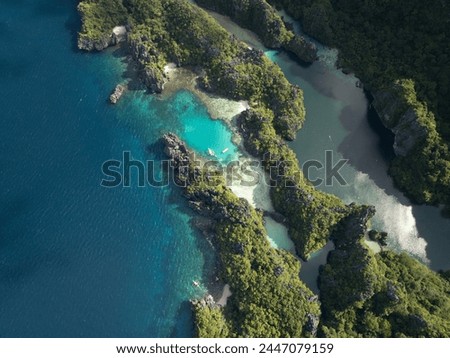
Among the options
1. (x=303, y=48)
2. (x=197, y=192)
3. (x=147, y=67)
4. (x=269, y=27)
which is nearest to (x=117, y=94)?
(x=147, y=67)

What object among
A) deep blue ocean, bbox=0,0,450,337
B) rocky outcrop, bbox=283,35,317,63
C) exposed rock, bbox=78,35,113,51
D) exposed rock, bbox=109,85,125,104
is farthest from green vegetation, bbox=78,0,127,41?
rocky outcrop, bbox=283,35,317,63

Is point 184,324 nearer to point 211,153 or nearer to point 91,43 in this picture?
point 211,153

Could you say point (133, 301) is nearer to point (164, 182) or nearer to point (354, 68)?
point (164, 182)

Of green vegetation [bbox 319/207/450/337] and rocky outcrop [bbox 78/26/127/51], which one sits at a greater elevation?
green vegetation [bbox 319/207/450/337]

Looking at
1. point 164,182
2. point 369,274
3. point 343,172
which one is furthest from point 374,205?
point 164,182

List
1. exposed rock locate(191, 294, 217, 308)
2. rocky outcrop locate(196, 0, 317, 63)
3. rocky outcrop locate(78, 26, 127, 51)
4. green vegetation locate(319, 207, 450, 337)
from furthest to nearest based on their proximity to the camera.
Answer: rocky outcrop locate(196, 0, 317, 63) → rocky outcrop locate(78, 26, 127, 51) → green vegetation locate(319, 207, 450, 337) → exposed rock locate(191, 294, 217, 308)

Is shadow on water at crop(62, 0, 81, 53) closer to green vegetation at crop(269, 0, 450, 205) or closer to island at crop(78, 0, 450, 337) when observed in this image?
island at crop(78, 0, 450, 337)
